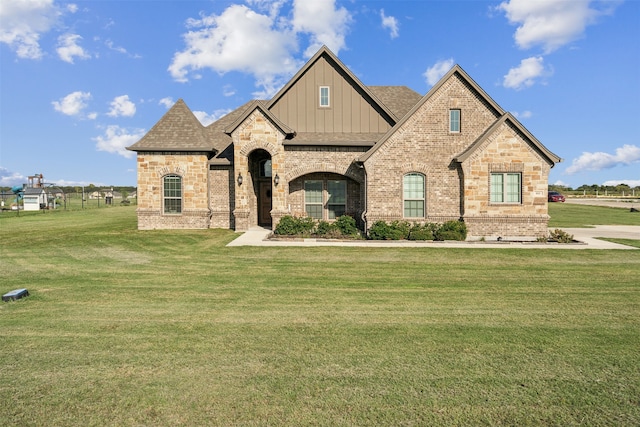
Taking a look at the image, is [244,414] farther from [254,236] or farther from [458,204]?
[458,204]

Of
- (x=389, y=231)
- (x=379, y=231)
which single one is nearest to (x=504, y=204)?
(x=389, y=231)

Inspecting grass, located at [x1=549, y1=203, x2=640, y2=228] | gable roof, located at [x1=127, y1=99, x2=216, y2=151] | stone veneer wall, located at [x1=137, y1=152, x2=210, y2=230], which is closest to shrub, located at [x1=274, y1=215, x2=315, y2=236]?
stone veneer wall, located at [x1=137, y1=152, x2=210, y2=230]

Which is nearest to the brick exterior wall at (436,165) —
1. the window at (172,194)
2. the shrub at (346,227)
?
the shrub at (346,227)

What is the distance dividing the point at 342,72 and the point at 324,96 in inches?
59.8

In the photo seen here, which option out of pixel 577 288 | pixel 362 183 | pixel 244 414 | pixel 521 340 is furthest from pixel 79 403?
pixel 362 183

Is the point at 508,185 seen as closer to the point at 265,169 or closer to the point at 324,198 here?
the point at 324,198

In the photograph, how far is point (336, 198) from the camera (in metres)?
19.5

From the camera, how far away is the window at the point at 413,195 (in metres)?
17.2

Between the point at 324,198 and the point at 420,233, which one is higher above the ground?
the point at 324,198

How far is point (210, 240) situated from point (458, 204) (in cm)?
1108

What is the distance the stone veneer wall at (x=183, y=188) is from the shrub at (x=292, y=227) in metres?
5.14

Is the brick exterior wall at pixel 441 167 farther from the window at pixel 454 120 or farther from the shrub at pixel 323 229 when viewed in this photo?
the shrub at pixel 323 229

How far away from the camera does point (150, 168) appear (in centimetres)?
1994

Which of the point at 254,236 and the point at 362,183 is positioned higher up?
the point at 362,183
